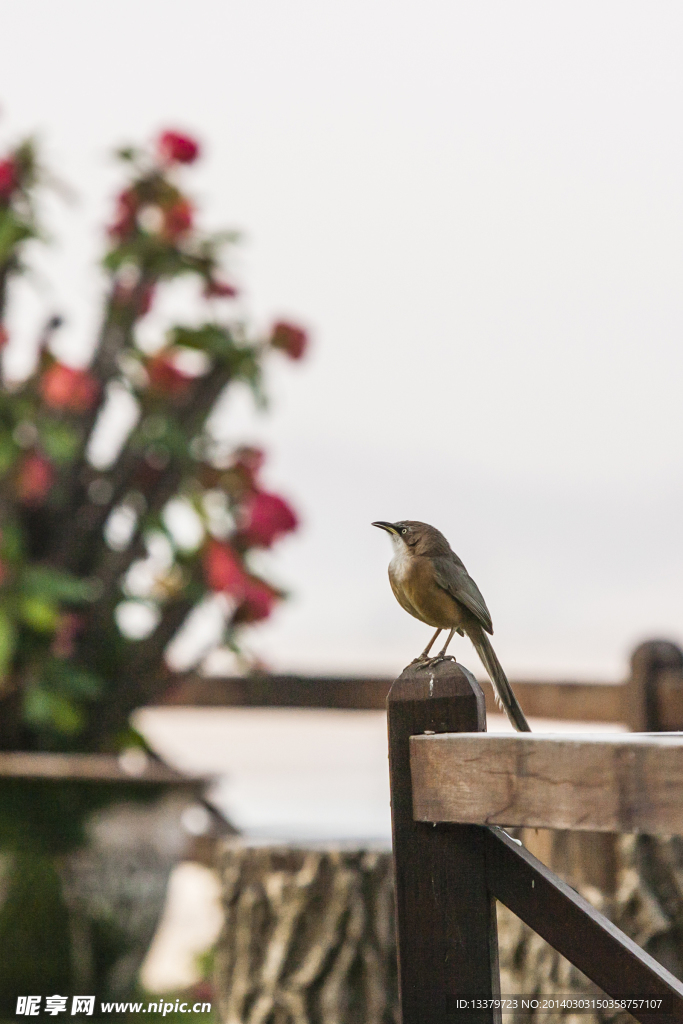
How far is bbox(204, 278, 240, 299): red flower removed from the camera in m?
2.89

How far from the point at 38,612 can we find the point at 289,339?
89 centimetres

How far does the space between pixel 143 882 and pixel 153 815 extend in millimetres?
164

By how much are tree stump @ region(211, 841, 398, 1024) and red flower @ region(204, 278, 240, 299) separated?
1366 mm

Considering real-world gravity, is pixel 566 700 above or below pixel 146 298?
below

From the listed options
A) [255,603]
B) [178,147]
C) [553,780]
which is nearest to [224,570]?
[255,603]

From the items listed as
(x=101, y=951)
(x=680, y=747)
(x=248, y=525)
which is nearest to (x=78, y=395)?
(x=248, y=525)

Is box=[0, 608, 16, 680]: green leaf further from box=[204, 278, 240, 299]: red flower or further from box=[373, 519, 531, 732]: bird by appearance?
box=[373, 519, 531, 732]: bird

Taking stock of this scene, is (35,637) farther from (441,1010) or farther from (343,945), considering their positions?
(441,1010)

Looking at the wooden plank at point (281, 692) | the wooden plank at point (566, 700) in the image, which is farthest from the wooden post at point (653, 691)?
the wooden plank at point (281, 692)

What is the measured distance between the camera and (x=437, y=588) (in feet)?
5.03

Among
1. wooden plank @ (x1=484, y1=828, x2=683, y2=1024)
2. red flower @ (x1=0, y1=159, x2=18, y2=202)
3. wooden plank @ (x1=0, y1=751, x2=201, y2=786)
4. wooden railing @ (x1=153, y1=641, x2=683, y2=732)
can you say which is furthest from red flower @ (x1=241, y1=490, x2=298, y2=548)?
wooden plank @ (x1=484, y1=828, x2=683, y2=1024)

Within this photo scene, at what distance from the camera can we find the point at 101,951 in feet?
8.81

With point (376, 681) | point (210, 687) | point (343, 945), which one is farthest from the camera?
point (210, 687)

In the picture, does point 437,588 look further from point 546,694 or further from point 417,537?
point 546,694
